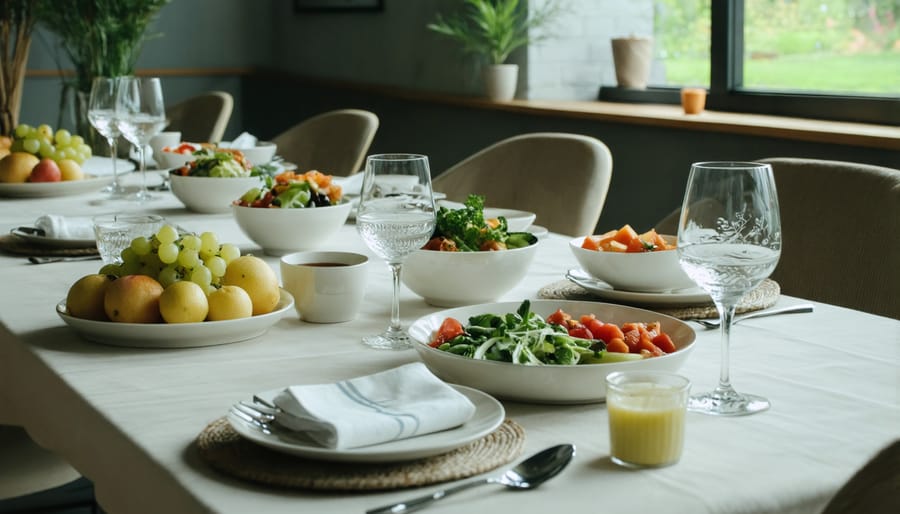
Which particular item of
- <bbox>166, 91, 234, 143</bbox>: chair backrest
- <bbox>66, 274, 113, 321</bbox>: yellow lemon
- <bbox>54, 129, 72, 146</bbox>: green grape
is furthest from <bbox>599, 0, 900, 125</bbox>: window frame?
<bbox>66, 274, 113, 321</bbox>: yellow lemon

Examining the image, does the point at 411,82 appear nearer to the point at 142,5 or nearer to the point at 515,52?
the point at 515,52

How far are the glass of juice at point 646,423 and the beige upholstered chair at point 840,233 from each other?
1.00m

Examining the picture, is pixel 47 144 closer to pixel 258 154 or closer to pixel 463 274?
pixel 258 154

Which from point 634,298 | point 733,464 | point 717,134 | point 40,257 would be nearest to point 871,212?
point 634,298

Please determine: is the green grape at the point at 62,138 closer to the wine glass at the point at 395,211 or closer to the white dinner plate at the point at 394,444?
the wine glass at the point at 395,211

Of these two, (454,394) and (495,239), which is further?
(495,239)

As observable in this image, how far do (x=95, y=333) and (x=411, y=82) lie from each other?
153 inches

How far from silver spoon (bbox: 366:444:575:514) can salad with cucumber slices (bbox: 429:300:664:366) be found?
0.44 ft

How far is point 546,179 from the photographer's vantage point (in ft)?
8.47

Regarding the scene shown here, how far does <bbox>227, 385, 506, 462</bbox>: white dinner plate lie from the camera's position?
2.72 feet

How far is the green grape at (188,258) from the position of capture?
1.28 m

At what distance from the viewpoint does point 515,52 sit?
4.25 metres

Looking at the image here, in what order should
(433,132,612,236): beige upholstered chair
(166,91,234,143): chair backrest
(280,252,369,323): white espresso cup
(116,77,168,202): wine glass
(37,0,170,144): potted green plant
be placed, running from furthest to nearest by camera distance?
(37,0,170,144): potted green plant → (166,91,234,143): chair backrest → (433,132,612,236): beige upholstered chair → (116,77,168,202): wine glass → (280,252,369,323): white espresso cup

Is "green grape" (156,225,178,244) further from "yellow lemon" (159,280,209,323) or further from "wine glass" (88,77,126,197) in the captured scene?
"wine glass" (88,77,126,197)
